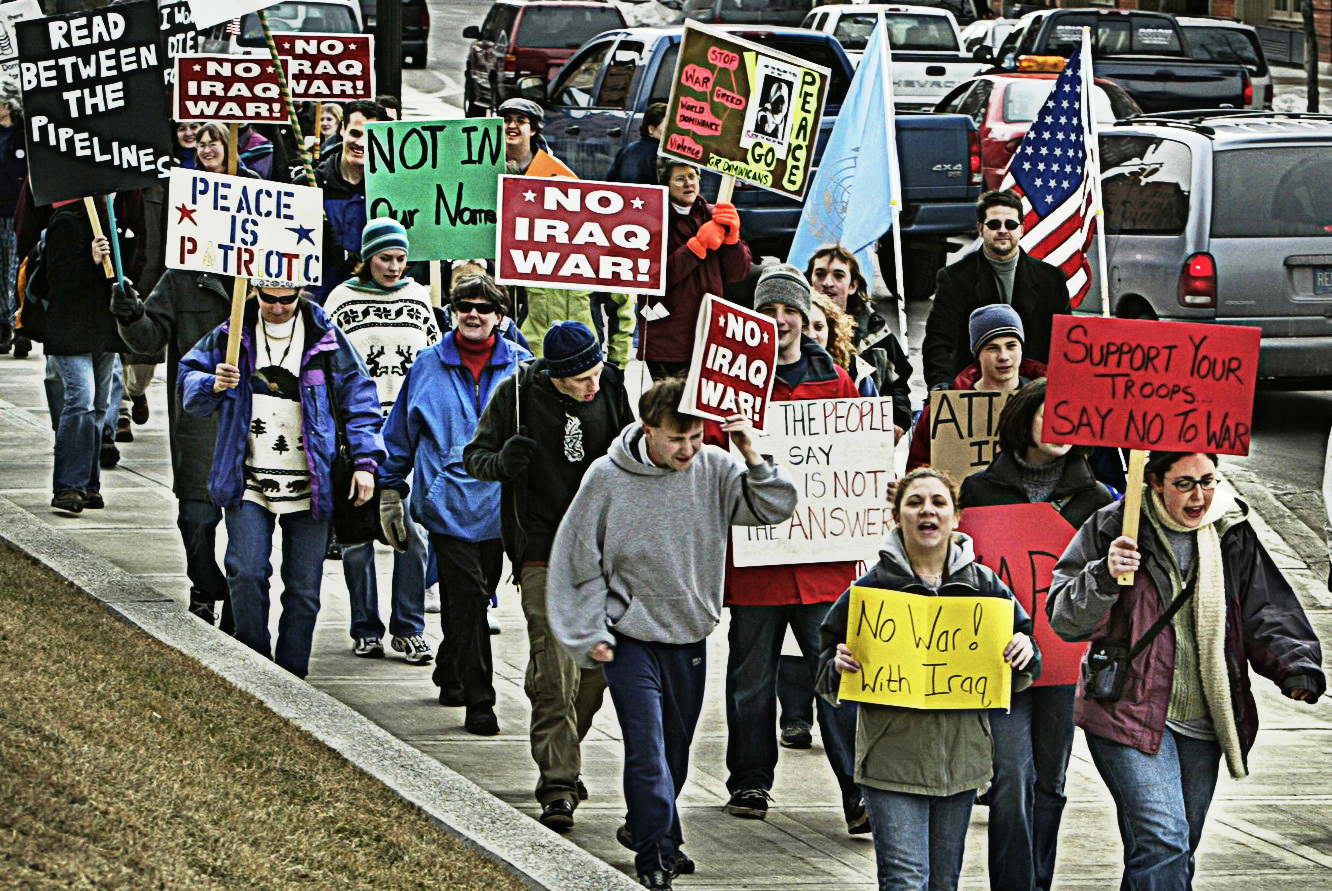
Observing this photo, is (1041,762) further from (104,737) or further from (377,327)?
(377,327)

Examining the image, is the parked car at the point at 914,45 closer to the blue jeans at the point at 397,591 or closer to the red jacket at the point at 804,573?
the blue jeans at the point at 397,591

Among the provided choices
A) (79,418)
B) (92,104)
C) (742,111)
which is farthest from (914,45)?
(742,111)

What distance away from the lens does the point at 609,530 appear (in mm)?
6871

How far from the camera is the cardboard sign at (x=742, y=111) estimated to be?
9320mm

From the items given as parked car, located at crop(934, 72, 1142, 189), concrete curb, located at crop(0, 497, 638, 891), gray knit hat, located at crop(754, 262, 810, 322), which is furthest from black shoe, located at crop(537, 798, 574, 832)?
parked car, located at crop(934, 72, 1142, 189)

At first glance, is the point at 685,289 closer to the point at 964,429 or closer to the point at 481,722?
the point at 481,722

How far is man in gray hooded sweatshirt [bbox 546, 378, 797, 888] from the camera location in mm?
6840

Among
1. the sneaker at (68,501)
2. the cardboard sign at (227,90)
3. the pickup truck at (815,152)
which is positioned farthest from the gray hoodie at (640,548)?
the pickup truck at (815,152)

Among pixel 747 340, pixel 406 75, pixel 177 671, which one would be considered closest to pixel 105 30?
pixel 177 671

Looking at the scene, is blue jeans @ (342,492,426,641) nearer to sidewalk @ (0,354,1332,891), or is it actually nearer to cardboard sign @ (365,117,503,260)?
sidewalk @ (0,354,1332,891)

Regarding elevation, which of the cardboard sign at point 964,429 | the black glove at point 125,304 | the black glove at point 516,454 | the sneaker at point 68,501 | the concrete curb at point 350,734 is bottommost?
the sneaker at point 68,501

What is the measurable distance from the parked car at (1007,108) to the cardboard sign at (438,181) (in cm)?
1201

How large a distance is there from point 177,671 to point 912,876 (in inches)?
120

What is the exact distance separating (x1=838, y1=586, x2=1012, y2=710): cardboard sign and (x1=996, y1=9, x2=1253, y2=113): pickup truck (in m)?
21.8
